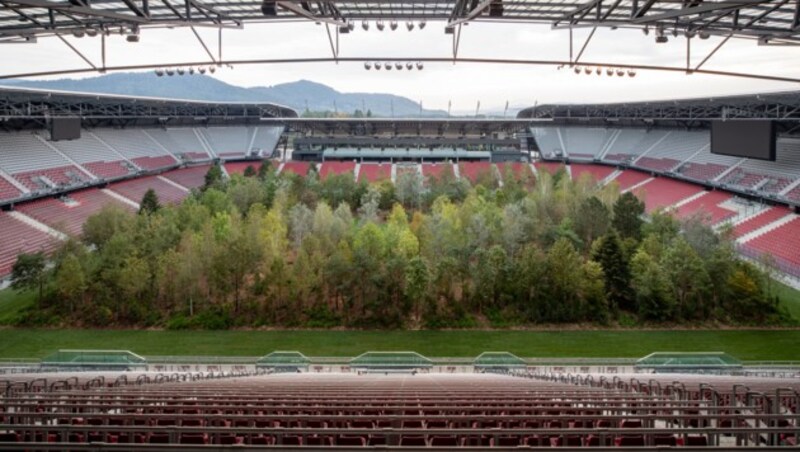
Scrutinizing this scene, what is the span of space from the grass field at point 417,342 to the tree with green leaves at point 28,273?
1512mm

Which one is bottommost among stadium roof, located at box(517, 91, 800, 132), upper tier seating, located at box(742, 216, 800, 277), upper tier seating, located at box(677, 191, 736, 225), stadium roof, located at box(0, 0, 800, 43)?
upper tier seating, located at box(742, 216, 800, 277)

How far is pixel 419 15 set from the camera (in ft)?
50.9

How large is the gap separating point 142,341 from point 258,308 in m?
5.12

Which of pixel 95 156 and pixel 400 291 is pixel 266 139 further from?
pixel 400 291

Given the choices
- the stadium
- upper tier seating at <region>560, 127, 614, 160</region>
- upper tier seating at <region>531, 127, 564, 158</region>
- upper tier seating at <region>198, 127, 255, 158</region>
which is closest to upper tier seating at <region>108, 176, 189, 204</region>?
the stadium

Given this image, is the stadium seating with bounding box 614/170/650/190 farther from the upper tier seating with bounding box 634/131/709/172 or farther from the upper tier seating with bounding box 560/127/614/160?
the upper tier seating with bounding box 560/127/614/160

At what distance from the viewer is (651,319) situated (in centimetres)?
2634

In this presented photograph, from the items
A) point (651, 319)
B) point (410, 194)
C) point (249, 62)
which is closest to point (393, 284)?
point (651, 319)

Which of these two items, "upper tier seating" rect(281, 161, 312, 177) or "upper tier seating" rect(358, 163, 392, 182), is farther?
"upper tier seating" rect(281, 161, 312, 177)

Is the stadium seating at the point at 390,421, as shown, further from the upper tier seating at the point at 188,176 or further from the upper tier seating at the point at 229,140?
the upper tier seating at the point at 229,140

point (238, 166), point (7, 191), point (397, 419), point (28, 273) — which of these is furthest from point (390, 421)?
point (238, 166)

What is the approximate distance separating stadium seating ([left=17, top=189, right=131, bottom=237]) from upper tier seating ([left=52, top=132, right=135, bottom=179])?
12.8ft

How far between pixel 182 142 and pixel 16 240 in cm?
3680

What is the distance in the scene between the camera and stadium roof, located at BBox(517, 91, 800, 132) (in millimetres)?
36812
